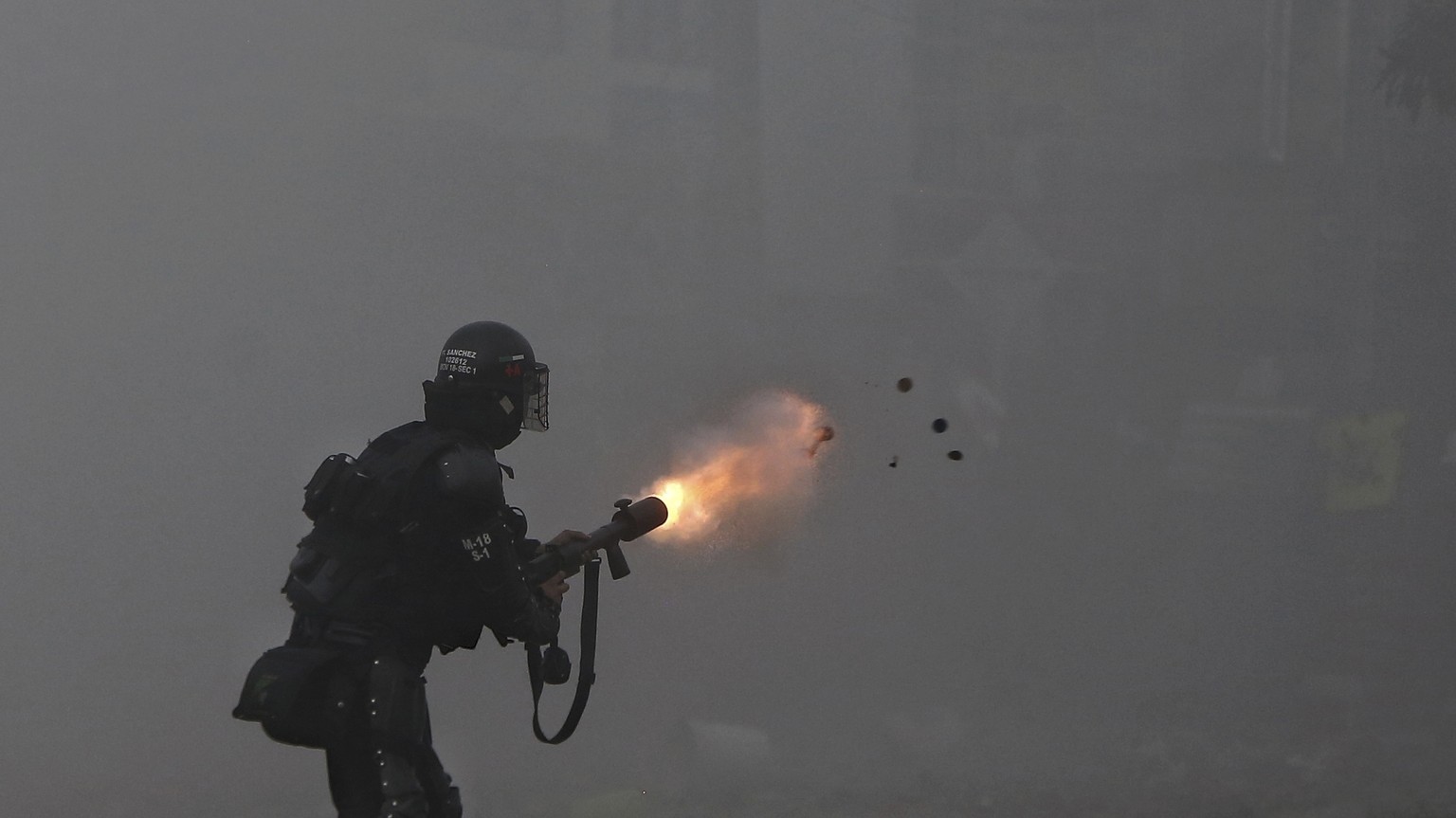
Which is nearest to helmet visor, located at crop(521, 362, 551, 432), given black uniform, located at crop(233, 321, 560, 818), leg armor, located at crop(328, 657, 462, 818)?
black uniform, located at crop(233, 321, 560, 818)

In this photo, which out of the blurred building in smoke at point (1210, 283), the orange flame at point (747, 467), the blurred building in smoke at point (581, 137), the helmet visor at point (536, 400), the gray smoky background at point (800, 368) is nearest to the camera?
the helmet visor at point (536, 400)

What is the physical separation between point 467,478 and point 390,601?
16.7 inches

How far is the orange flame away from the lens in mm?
6262

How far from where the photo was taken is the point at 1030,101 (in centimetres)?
757

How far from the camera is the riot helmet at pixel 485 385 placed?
4.08 meters

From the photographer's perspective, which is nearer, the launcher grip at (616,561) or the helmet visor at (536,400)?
the helmet visor at (536,400)

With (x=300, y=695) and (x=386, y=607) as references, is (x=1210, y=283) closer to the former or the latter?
(x=386, y=607)

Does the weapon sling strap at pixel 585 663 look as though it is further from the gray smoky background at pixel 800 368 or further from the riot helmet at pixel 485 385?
the gray smoky background at pixel 800 368

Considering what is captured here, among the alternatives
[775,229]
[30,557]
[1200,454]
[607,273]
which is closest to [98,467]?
[30,557]

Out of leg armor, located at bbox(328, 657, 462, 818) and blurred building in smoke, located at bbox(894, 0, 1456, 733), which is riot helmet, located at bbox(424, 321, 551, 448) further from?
blurred building in smoke, located at bbox(894, 0, 1456, 733)

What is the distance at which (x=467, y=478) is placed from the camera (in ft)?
12.5

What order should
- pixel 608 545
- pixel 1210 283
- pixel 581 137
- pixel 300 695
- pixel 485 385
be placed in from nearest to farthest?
pixel 300 695 < pixel 485 385 < pixel 608 545 < pixel 581 137 < pixel 1210 283

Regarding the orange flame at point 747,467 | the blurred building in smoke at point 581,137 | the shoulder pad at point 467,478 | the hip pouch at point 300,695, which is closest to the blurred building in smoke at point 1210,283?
the orange flame at point 747,467

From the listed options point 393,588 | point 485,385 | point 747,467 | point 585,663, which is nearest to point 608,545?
point 585,663
